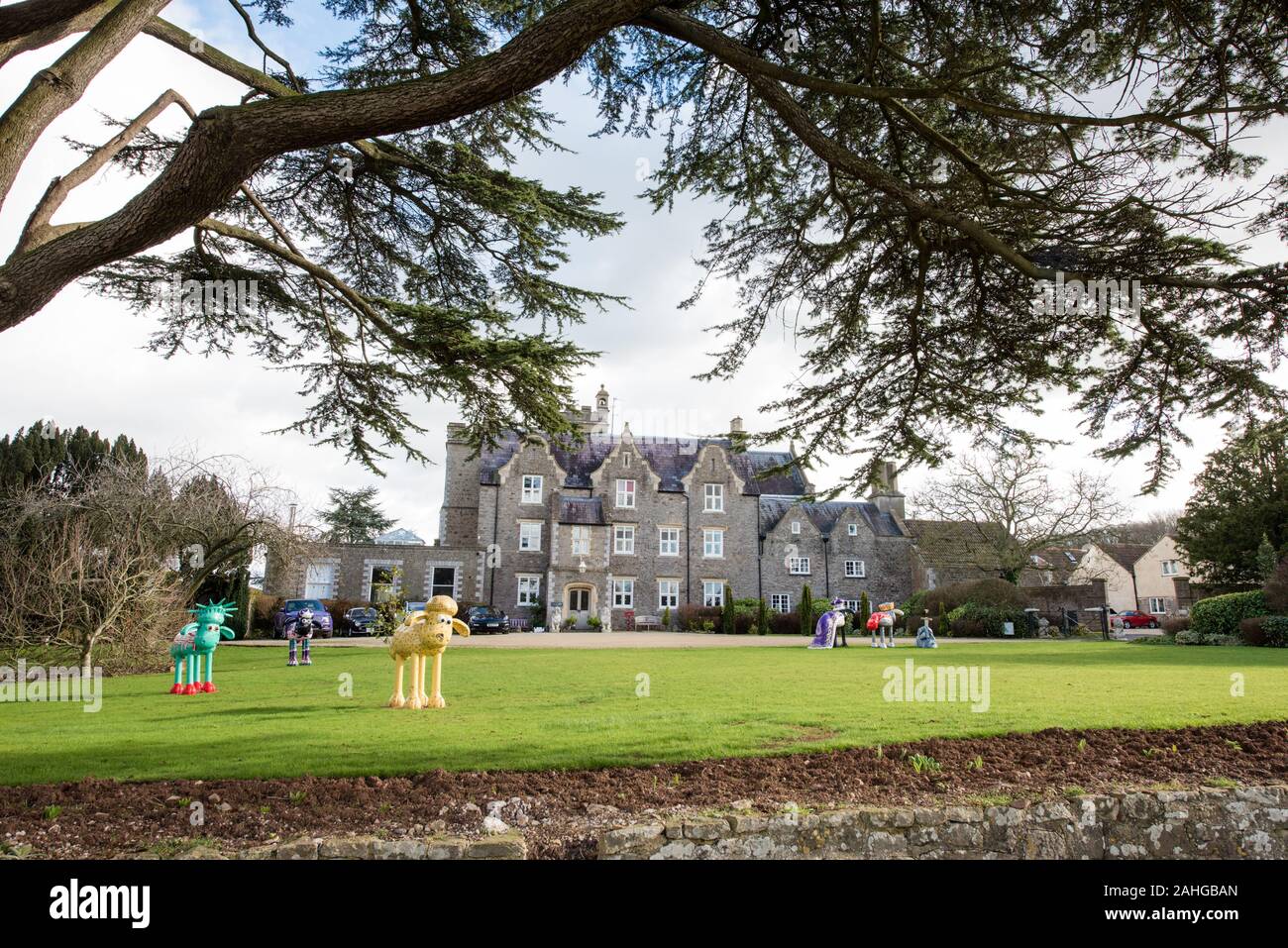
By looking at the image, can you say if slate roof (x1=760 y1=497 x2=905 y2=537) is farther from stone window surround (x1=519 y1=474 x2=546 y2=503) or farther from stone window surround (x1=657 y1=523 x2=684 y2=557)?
stone window surround (x1=519 y1=474 x2=546 y2=503)

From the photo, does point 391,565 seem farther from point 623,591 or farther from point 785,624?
point 785,624

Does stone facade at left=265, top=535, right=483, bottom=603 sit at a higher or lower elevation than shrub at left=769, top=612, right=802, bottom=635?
higher

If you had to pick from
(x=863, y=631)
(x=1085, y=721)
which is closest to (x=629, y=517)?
(x=863, y=631)

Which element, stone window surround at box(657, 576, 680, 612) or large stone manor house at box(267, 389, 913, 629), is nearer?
large stone manor house at box(267, 389, 913, 629)

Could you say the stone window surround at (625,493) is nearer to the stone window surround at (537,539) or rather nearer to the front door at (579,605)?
the stone window surround at (537,539)

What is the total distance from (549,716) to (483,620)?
2544cm

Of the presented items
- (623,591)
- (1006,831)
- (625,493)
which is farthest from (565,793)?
(625,493)

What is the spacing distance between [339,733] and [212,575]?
20926 mm

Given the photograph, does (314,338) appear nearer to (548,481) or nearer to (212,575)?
(212,575)

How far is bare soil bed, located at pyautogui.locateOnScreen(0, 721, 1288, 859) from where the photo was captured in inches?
188

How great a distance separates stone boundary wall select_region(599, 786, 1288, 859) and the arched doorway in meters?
34.0

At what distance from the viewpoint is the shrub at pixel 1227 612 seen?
82.5 feet

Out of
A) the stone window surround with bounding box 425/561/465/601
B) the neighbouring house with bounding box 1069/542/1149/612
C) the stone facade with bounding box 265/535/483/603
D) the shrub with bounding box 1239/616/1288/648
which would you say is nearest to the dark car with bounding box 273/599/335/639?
the stone facade with bounding box 265/535/483/603
